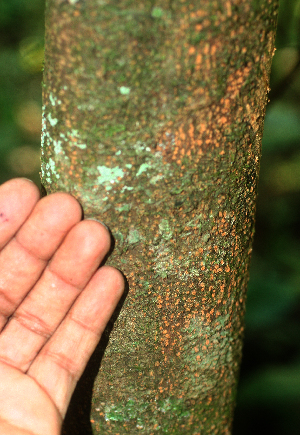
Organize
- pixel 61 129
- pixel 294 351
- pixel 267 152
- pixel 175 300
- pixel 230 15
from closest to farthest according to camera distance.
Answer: pixel 230 15 → pixel 61 129 → pixel 175 300 → pixel 294 351 → pixel 267 152

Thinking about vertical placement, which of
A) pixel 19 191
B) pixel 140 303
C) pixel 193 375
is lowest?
pixel 193 375

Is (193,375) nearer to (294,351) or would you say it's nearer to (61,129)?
(61,129)

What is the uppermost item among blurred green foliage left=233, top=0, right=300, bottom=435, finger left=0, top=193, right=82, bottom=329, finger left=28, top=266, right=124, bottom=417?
finger left=0, top=193, right=82, bottom=329

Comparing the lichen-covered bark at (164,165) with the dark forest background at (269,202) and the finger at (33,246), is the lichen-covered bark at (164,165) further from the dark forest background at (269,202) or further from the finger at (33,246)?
the dark forest background at (269,202)

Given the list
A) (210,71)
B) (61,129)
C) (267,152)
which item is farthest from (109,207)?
(267,152)

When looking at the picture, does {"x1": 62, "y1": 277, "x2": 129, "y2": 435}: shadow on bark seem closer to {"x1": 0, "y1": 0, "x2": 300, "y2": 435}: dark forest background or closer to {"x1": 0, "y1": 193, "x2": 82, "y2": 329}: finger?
{"x1": 0, "y1": 193, "x2": 82, "y2": 329}: finger

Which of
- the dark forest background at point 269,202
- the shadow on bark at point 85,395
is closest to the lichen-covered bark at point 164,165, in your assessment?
the shadow on bark at point 85,395

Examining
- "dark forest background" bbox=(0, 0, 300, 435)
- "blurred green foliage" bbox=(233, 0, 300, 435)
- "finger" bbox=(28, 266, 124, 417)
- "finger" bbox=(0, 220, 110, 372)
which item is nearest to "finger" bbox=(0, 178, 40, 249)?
"finger" bbox=(0, 220, 110, 372)
